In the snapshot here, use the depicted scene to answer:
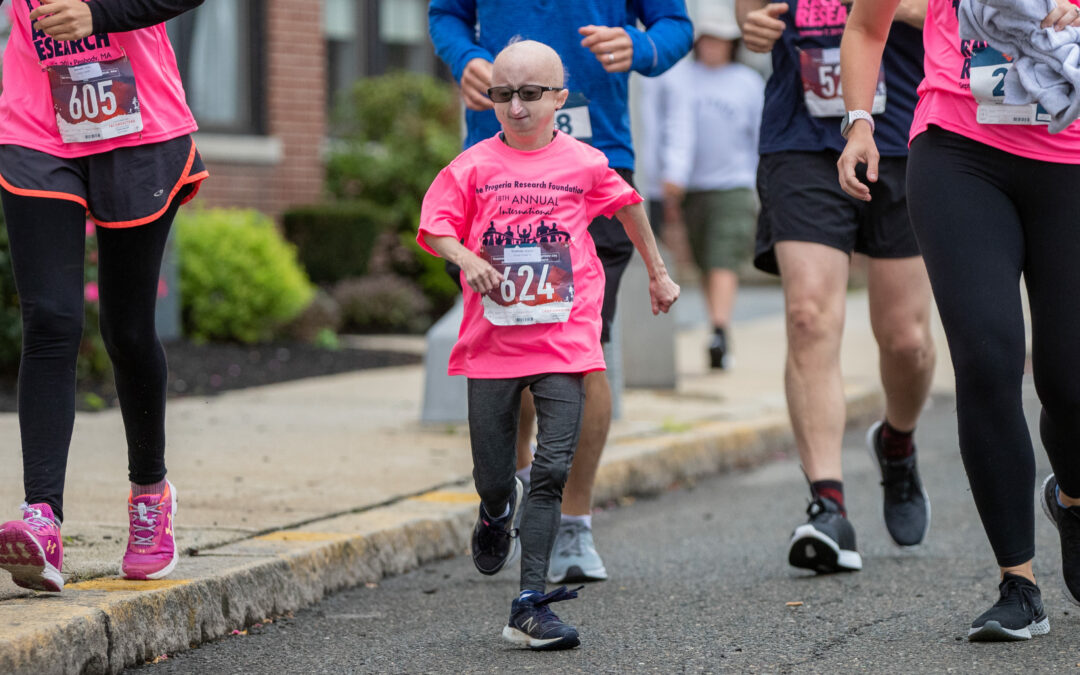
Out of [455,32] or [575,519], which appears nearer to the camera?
[575,519]

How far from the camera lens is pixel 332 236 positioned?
1131 centimetres

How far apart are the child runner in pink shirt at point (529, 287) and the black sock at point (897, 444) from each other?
1375mm

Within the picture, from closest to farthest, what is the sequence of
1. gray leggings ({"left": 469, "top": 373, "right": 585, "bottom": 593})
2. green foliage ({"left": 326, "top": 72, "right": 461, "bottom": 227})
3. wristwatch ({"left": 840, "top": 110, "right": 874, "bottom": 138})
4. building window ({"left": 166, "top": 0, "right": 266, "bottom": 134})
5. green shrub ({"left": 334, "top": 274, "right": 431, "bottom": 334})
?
gray leggings ({"left": 469, "top": 373, "right": 585, "bottom": 593}) → wristwatch ({"left": 840, "top": 110, "right": 874, "bottom": 138}) → green shrub ({"left": 334, "top": 274, "right": 431, "bottom": 334}) → building window ({"left": 166, "top": 0, "right": 266, "bottom": 134}) → green foliage ({"left": 326, "top": 72, "right": 461, "bottom": 227})

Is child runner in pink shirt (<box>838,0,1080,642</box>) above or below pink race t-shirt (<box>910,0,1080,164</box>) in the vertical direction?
below

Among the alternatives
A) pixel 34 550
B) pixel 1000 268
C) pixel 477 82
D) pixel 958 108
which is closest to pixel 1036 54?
pixel 958 108

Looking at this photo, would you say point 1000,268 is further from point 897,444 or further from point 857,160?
point 897,444

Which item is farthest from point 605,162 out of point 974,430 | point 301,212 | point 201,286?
point 301,212

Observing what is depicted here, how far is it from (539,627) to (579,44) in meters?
1.71

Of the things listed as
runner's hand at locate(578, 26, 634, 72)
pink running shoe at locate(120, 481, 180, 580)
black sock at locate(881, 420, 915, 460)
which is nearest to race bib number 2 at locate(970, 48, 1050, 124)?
runner's hand at locate(578, 26, 634, 72)

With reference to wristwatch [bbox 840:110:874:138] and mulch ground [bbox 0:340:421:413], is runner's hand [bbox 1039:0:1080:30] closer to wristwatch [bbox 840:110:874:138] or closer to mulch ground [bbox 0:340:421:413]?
wristwatch [bbox 840:110:874:138]

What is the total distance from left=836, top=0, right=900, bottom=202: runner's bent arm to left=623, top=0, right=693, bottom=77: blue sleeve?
0.63 meters

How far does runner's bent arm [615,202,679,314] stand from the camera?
3826 mm

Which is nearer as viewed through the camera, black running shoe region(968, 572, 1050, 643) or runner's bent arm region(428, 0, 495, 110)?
black running shoe region(968, 572, 1050, 643)

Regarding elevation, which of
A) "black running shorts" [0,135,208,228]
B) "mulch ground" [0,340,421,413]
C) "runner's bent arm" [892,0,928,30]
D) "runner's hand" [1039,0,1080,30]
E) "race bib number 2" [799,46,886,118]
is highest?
"runner's hand" [1039,0,1080,30]
